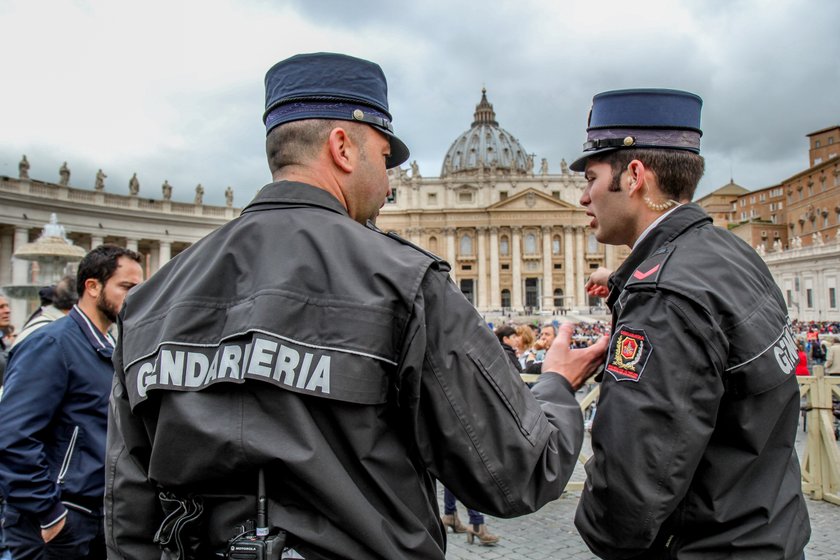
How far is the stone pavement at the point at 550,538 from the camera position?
5.22 meters

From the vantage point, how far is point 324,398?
1428mm

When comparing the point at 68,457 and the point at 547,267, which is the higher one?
the point at 547,267

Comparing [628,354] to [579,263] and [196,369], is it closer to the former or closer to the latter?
[196,369]

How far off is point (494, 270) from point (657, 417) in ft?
245

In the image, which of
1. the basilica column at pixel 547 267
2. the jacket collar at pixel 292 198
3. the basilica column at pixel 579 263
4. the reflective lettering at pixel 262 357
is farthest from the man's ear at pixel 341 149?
the basilica column at pixel 579 263

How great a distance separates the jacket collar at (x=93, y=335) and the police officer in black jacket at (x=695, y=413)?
260 centimetres

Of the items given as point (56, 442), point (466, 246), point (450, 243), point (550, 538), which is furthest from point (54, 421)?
point (466, 246)

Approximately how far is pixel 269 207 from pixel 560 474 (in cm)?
103

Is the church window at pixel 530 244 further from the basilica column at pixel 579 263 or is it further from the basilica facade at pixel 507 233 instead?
the basilica column at pixel 579 263

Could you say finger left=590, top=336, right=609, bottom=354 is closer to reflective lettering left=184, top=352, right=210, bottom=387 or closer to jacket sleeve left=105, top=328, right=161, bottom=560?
reflective lettering left=184, top=352, right=210, bottom=387

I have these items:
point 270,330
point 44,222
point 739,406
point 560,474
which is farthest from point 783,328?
point 44,222

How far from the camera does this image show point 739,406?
1.81 metres

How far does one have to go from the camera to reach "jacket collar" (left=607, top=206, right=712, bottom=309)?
203 cm

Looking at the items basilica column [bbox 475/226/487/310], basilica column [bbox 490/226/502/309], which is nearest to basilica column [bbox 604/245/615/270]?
basilica column [bbox 490/226/502/309]
